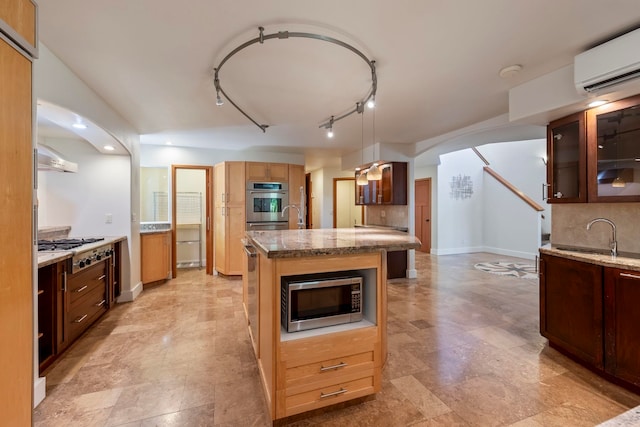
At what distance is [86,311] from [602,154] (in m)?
4.90

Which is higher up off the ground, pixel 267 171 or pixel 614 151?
pixel 267 171

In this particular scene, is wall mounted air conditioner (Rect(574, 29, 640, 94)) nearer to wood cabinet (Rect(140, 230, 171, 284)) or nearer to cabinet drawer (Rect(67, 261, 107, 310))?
cabinet drawer (Rect(67, 261, 107, 310))

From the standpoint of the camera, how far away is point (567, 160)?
247 centimetres

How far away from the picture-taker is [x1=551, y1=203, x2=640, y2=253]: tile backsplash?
229cm

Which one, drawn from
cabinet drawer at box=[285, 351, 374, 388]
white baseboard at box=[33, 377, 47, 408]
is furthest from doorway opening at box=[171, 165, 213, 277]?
cabinet drawer at box=[285, 351, 374, 388]

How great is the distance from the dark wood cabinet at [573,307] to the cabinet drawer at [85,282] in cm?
430

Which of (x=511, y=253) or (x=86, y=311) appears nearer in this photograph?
(x=86, y=311)

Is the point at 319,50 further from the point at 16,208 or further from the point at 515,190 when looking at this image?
the point at 515,190

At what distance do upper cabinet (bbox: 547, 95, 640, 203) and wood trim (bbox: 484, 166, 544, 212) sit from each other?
5.02m

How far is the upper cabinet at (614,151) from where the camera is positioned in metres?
2.07

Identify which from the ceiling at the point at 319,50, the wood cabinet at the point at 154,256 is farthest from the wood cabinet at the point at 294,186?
the wood cabinet at the point at 154,256

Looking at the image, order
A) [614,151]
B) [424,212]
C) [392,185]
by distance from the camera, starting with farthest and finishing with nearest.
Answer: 1. [424,212]
2. [392,185]
3. [614,151]

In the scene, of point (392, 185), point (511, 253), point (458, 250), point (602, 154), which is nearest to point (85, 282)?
point (392, 185)

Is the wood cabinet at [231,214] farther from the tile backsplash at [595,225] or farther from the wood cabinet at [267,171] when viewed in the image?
the tile backsplash at [595,225]
